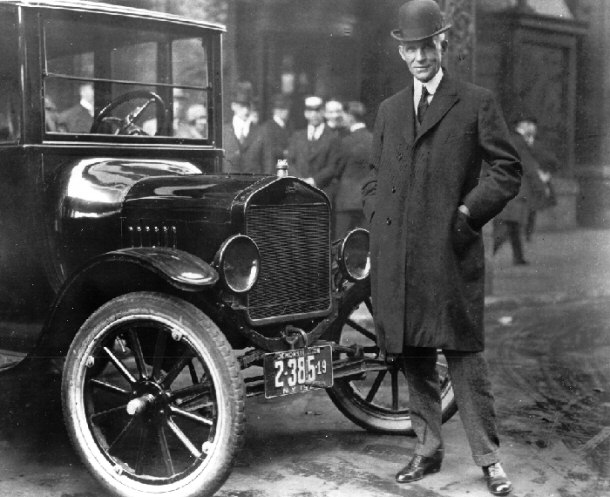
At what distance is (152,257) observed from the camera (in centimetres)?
326

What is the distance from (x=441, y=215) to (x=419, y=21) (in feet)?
2.28

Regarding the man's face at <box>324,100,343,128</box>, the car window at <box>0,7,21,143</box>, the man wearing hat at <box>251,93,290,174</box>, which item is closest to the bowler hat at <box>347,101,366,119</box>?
the man's face at <box>324,100,343,128</box>

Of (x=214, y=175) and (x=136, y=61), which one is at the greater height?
(x=136, y=61)

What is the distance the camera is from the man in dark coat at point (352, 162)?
8.27 m

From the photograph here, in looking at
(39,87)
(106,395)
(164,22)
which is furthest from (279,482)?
(164,22)

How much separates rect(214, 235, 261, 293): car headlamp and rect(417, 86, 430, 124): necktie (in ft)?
2.56

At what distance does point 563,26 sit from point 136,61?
22.3ft

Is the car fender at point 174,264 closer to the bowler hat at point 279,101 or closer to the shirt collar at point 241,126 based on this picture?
the shirt collar at point 241,126

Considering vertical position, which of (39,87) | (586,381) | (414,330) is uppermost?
(39,87)

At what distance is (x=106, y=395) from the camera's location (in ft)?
15.6

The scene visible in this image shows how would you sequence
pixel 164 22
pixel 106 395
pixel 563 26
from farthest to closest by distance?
pixel 563 26
pixel 106 395
pixel 164 22

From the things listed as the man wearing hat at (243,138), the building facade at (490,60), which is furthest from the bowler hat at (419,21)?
the building facade at (490,60)

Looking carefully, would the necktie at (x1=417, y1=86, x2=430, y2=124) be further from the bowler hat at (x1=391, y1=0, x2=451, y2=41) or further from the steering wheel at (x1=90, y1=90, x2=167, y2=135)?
the steering wheel at (x1=90, y1=90, x2=167, y2=135)

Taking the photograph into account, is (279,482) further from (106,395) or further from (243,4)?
(243,4)
